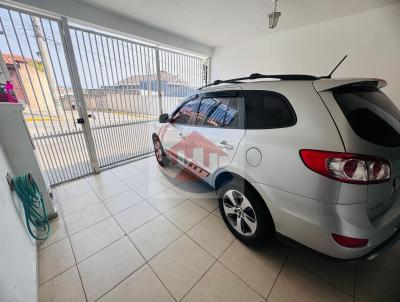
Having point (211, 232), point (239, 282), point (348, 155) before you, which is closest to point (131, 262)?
point (211, 232)

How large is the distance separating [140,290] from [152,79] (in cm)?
384

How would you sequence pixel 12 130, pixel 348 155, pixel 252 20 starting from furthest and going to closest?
pixel 252 20, pixel 12 130, pixel 348 155

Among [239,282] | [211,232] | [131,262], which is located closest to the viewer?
[239,282]

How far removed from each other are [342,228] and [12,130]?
9.46 feet

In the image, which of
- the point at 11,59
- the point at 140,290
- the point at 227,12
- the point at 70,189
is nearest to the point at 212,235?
the point at 140,290

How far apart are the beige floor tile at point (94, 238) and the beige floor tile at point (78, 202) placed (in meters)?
0.49

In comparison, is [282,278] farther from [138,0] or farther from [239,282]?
[138,0]

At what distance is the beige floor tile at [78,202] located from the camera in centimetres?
218

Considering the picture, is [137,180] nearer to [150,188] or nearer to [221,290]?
[150,188]

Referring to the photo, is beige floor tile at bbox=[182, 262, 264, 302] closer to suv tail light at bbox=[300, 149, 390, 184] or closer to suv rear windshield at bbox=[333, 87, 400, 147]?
suv tail light at bbox=[300, 149, 390, 184]

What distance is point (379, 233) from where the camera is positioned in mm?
1018

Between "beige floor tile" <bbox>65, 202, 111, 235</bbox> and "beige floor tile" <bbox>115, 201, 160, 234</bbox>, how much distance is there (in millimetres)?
221

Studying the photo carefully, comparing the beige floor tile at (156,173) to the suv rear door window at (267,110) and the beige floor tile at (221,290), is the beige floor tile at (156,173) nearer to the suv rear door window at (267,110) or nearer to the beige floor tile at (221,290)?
the beige floor tile at (221,290)

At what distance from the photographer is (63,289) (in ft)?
4.28
